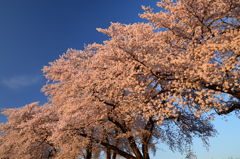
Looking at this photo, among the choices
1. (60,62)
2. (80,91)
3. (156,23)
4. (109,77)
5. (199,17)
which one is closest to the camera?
(199,17)

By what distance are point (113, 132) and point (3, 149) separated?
1395 cm

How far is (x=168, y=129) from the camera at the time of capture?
50.1 ft

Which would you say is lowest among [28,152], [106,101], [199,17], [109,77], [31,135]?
[28,152]

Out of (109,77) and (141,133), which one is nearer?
(109,77)

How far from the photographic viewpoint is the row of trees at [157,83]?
8.87 m

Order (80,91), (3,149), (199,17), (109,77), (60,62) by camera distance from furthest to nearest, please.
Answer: (60,62)
(3,149)
(80,91)
(109,77)
(199,17)

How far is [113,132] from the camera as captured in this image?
19.9m

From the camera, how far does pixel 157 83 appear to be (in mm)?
12570

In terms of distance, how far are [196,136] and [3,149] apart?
22329 mm

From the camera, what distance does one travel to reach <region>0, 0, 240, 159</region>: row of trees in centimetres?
887

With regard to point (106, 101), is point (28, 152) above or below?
below

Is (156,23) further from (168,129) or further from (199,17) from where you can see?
(168,129)

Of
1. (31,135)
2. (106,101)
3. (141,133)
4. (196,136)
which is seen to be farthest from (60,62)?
(196,136)

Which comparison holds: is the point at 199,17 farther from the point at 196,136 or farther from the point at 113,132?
the point at 113,132
